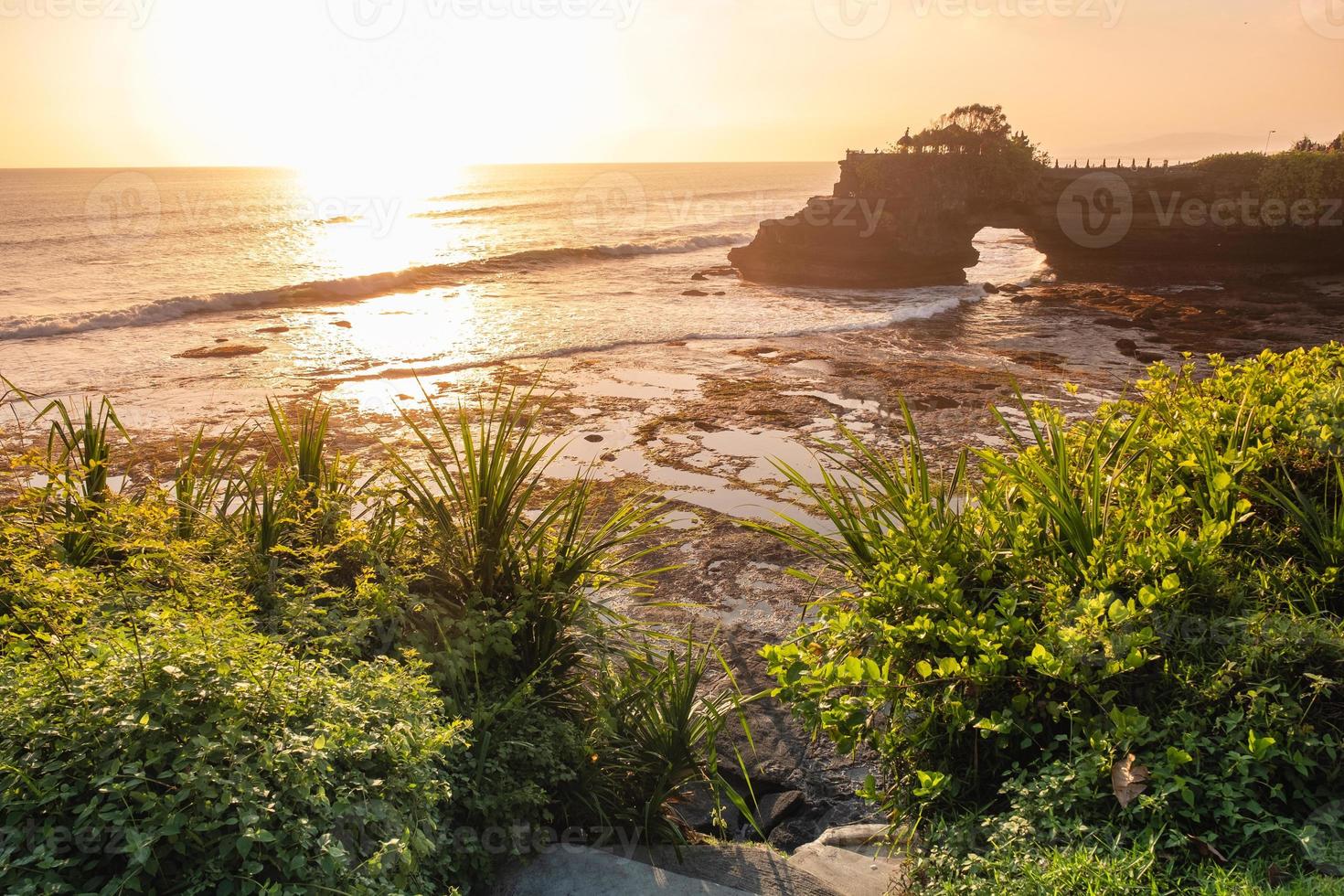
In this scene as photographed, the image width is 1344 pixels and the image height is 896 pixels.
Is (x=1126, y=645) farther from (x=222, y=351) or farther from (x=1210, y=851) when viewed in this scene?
(x=222, y=351)

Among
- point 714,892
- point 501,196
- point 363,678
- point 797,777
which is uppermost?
point 501,196

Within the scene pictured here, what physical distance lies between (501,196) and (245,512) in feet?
242

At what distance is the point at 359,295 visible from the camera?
25719 mm

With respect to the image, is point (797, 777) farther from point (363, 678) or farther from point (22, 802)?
point (22, 802)

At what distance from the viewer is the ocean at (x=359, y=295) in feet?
52.1

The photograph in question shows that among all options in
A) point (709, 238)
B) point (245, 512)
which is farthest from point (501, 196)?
point (245, 512)

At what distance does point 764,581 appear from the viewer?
6922mm

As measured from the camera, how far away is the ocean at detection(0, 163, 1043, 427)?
52.1 feet

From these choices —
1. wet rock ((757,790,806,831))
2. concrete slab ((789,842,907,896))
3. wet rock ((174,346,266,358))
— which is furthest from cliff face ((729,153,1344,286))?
concrete slab ((789,842,907,896))

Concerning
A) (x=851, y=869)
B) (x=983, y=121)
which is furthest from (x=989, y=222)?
(x=851, y=869)

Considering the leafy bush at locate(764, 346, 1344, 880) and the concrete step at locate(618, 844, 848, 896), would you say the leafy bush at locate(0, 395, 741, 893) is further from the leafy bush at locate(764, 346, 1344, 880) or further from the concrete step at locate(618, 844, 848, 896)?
the leafy bush at locate(764, 346, 1344, 880)

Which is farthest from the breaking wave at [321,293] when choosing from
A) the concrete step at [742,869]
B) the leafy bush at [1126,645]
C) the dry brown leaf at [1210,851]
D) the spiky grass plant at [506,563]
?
the dry brown leaf at [1210,851]

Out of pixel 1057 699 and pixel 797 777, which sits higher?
pixel 1057 699

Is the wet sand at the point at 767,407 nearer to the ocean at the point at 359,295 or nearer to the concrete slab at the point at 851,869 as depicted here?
the concrete slab at the point at 851,869
